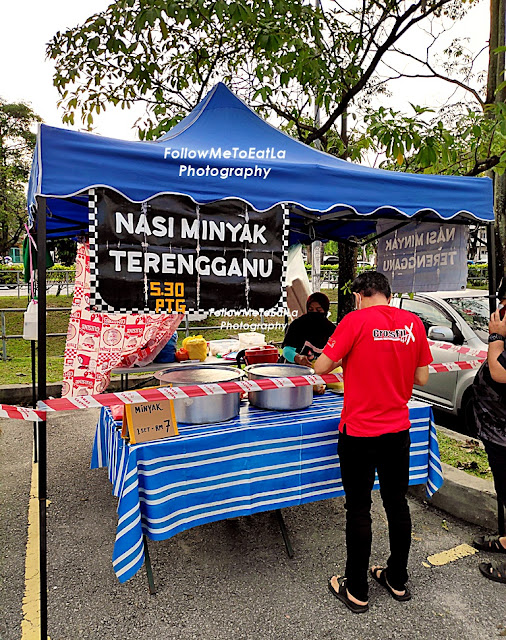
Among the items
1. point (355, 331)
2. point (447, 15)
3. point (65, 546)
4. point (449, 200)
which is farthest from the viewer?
point (447, 15)

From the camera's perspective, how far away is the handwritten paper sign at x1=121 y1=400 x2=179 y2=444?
2707mm

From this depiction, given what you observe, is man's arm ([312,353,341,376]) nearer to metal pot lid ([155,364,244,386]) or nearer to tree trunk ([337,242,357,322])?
metal pot lid ([155,364,244,386])

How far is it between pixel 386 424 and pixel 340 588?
104 centimetres

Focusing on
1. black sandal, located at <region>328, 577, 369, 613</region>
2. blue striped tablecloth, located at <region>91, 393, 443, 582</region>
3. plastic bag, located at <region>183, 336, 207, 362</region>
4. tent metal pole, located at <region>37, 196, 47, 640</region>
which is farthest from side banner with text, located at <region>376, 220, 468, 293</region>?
tent metal pole, located at <region>37, 196, 47, 640</region>

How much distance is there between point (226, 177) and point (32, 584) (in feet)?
9.06

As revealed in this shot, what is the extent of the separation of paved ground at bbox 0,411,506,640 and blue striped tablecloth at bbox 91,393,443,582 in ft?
1.17

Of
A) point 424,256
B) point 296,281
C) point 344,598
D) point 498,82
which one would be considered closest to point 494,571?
point 344,598

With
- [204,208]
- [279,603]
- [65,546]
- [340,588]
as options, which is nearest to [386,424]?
[340,588]

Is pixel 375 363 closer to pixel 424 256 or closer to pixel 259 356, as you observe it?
A: pixel 259 356

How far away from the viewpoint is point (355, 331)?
2.54 m

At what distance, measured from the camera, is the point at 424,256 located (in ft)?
14.7

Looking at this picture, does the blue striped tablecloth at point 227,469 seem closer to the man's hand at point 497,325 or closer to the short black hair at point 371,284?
the man's hand at point 497,325

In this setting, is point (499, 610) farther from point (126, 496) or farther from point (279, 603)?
point (126, 496)

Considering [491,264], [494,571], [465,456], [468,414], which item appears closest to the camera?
[494,571]
